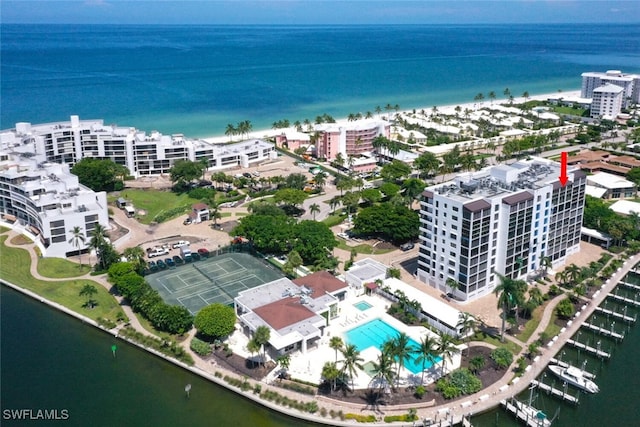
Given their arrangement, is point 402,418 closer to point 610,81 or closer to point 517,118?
point 517,118

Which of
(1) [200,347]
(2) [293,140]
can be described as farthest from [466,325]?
(2) [293,140]

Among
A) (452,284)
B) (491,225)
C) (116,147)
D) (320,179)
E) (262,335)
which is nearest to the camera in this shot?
(262,335)

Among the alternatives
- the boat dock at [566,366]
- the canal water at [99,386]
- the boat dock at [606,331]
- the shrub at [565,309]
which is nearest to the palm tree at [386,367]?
the canal water at [99,386]

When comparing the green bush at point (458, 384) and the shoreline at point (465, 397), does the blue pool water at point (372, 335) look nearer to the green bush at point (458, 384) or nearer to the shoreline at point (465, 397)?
the green bush at point (458, 384)

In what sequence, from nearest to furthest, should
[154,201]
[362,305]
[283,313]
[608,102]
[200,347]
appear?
1. [200,347]
2. [283,313]
3. [362,305]
4. [154,201]
5. [608,102]

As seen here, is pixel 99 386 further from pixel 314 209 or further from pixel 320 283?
pixel 314 209

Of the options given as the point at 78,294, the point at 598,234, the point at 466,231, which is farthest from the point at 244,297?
the point at 598,234
